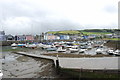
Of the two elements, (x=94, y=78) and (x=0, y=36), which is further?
(x=0, y=36)

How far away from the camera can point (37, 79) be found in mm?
11398

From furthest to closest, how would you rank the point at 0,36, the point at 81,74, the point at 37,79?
the point at 0,36 → the point at 37,79 → the point at 81,74

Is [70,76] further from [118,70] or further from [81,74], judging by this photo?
[118,70]

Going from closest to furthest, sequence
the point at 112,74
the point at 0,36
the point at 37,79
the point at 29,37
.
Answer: the point at 112,74
the point at 37,79
the point at 0,36
the point at 29,37

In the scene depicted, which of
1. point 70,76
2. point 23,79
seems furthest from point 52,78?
point 23,79

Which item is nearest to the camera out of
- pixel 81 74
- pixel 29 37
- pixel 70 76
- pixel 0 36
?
pixel 81 74

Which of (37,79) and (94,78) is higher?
(94,78)

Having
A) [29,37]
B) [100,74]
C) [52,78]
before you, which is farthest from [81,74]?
[29,37]

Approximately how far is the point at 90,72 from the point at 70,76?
2089 millimetres

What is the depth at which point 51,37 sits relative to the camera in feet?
346

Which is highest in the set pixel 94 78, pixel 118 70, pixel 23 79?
pixel 118 70

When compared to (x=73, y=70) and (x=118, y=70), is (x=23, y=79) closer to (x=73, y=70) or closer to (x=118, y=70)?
(x=73, y=70)

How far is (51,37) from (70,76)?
3748 inches

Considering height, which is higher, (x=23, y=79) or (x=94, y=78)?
(x=94, y=78)
